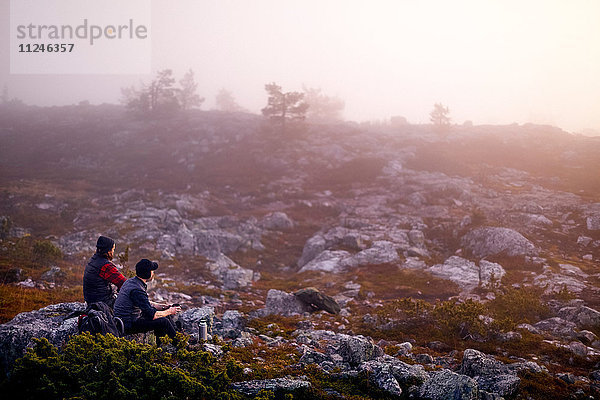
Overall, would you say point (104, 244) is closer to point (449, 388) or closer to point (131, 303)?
point (131, 303)

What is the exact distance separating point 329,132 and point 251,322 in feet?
168

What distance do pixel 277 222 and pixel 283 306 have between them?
16.8 meters

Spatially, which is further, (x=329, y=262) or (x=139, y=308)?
(x=329, y=262)

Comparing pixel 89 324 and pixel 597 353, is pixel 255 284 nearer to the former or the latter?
pixel 89 324

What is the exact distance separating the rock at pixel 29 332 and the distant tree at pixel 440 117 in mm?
67178

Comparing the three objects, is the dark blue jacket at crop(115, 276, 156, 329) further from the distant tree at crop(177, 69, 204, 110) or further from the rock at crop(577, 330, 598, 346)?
the distant tree at crop(177, 69, 204, 110)

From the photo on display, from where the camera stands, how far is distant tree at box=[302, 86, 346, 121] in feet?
294

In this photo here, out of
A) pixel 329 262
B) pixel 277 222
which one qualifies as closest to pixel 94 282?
pixel 329 262

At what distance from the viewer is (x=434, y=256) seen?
2414cm

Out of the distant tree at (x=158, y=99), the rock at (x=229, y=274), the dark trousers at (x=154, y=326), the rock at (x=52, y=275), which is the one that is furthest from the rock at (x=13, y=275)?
the distant tree at (x=158, y=99)

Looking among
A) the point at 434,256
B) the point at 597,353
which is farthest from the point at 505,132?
the point at 597,353

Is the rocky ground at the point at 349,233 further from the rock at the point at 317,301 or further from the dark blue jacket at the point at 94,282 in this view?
the dark blue jacket at the point at 94,282

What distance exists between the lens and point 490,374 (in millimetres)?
8102

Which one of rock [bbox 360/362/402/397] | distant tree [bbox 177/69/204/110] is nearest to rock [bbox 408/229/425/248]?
rock [bbox 360/362/402/397]
